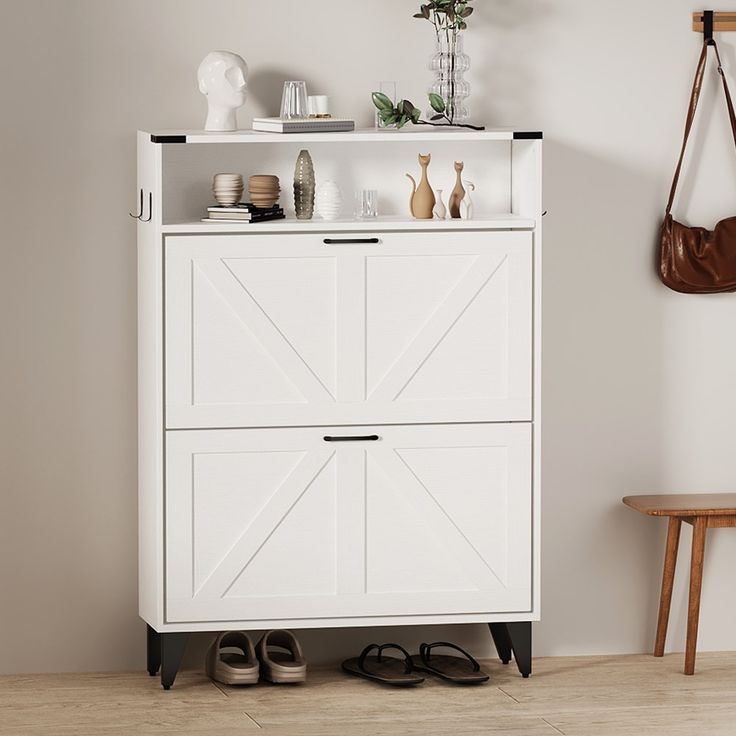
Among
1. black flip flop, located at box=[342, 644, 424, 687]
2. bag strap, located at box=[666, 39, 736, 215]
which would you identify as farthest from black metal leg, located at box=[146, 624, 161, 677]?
bag strap, located at box=[666, 39, 736, 215]

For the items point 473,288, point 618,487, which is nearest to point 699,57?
point 473,288

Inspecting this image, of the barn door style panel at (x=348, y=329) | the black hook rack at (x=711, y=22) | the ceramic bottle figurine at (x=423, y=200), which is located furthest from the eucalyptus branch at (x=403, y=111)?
the black hook rack at (x=711, y=22)

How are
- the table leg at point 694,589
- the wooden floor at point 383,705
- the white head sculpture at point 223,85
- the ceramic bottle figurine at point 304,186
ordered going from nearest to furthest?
1. the wooden floor at point 383,705
2. the white head sculpture at point 223,85
3. the ceramic bottle figurine at point 304,186
4. the table leg at point 694,589

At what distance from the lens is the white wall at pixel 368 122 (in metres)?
3.95

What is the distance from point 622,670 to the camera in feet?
13.4

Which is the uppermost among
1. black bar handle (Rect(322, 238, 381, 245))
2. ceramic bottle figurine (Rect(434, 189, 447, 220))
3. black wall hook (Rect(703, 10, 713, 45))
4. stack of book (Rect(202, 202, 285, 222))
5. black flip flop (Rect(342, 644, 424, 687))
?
black wall hook (Rect(703, 10, 713, 45))

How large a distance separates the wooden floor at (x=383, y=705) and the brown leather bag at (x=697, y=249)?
3.96 ft

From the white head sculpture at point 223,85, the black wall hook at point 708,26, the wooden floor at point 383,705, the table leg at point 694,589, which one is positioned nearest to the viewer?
the wooden floor at point 383,705

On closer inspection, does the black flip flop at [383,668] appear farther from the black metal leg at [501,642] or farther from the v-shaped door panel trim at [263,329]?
the v-shaped door panel trim at [263,329]

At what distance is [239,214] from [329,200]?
28 cm

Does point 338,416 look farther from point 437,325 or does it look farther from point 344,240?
point 344,240

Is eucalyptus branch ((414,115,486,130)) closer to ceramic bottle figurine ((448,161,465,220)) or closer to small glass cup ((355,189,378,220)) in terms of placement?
ceramic bottle figurine ((448,161,465,220))

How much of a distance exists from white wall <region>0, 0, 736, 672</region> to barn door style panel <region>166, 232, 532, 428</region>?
399 millimetres

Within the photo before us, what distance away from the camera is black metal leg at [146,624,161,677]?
395 centimetres
